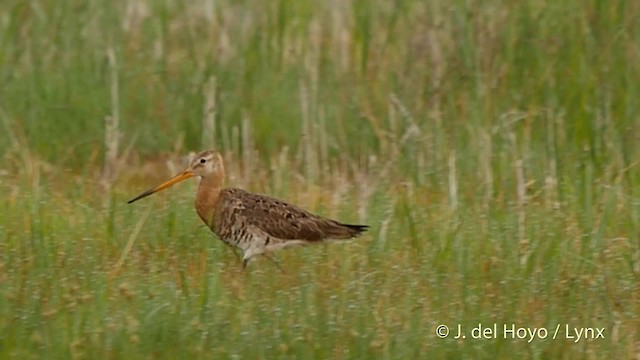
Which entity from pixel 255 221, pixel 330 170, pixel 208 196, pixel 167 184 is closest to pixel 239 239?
pixel 255 221

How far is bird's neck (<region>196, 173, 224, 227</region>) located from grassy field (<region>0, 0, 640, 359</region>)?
0.09m

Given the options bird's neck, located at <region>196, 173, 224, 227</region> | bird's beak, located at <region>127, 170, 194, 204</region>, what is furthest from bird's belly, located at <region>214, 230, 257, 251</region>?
bird's beak, located at <region>127, 170, 194, 204</region>

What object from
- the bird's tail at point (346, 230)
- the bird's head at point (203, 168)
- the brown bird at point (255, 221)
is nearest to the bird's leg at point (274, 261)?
the brown bird at point (255, 221)

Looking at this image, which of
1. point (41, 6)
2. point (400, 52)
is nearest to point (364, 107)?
point (400, 52)

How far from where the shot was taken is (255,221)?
7.24 m

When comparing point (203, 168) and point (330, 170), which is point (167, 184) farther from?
point (330, 170)

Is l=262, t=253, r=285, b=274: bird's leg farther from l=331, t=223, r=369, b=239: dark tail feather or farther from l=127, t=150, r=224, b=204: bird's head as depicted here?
l=127, t=150, r=224, b=204: bird's head

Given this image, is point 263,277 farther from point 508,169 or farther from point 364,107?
point 364,107

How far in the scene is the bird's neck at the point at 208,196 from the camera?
7.34m

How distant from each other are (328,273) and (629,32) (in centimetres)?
303

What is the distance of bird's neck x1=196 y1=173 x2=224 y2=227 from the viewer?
24.1ft

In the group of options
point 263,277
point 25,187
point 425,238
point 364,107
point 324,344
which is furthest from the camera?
point 364,107

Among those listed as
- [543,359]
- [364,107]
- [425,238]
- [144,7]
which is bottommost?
[543,359]

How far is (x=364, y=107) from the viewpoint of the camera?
888 centimetres
